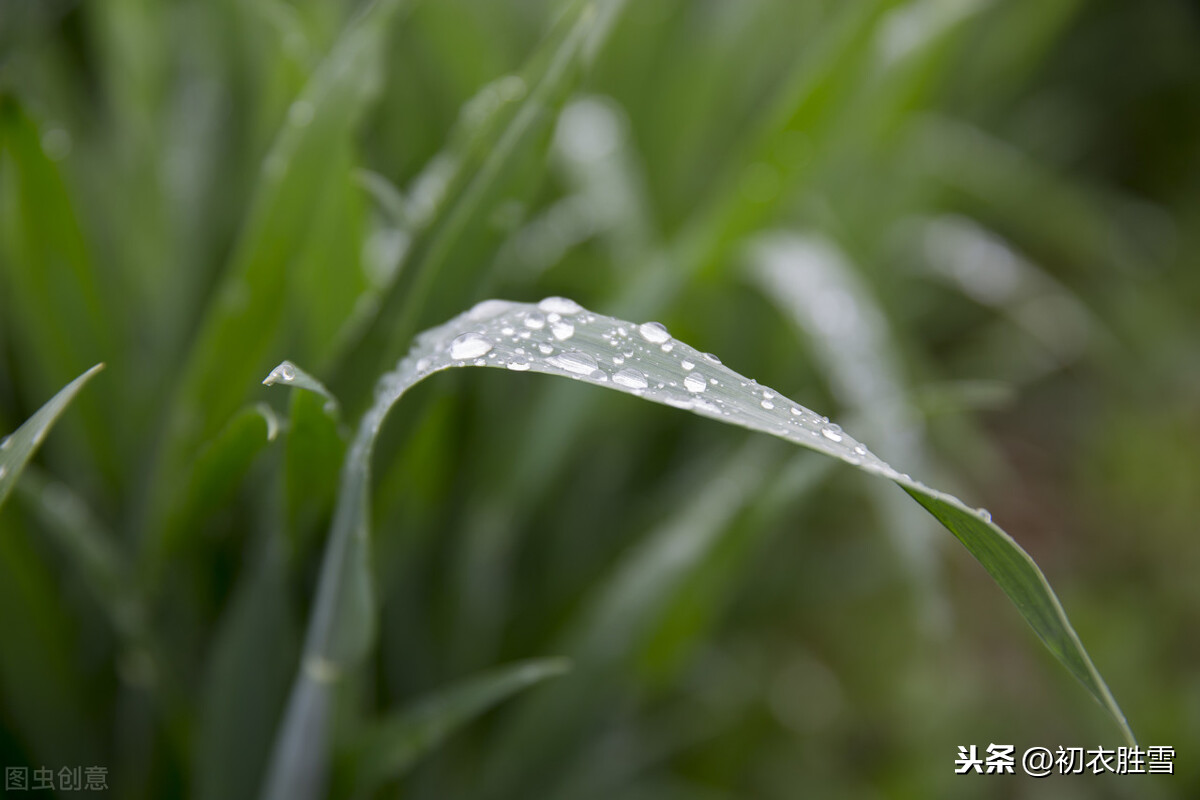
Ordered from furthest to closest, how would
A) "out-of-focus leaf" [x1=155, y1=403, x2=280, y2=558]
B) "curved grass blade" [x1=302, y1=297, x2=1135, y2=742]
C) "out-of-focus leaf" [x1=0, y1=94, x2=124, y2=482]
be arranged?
"out-of-focus leaf" [x1=0, y1=94, x2=124, y2=482], "out-of-focus leaf" [x1=155, y1=403, x2=280, y2=558], "curved grass blade" [x1=302, y1=297, x2=1135, y2=742]

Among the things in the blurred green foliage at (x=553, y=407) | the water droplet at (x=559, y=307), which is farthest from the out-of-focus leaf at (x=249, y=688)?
the water droplet at (x=559, y=307)

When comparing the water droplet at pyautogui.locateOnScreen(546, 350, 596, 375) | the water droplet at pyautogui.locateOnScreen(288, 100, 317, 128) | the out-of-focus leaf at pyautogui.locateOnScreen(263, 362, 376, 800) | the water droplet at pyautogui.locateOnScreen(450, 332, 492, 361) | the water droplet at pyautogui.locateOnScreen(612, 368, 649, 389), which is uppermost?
the water droplet at pyautogui.locateOnScreen(288, 100, 317, 128)

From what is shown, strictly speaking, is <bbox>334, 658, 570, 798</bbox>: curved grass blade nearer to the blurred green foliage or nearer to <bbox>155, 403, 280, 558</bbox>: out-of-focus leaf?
the blurred green foliage

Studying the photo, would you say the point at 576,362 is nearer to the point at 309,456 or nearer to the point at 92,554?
the point at 309,456

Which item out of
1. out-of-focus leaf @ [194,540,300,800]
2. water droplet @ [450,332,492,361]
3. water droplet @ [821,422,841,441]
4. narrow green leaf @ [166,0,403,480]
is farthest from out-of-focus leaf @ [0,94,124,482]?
water droplet @ [821,422,841,441]

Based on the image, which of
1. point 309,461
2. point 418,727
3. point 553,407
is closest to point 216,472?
point 309,461

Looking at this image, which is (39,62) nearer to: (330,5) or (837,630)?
(330,5)

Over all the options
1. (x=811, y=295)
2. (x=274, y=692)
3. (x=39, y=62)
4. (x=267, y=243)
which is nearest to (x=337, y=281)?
(x=267, y=243)
